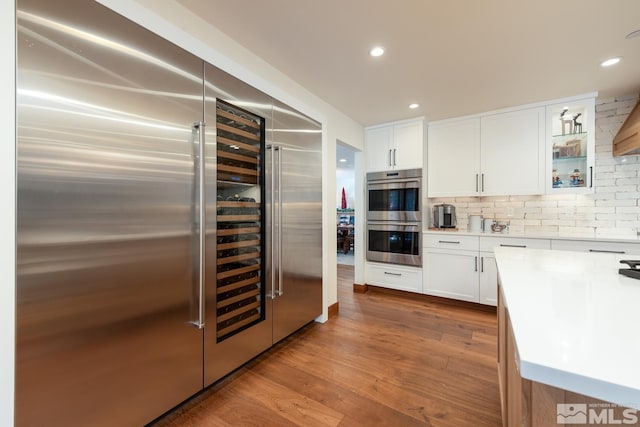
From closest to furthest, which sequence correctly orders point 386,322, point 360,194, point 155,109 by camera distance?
point 155,109
point 386,322
point 360,194

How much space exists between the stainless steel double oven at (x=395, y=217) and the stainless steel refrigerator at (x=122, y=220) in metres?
2.32

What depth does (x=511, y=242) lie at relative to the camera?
3.05 m

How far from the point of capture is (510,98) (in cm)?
296

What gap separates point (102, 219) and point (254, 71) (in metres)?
1.56

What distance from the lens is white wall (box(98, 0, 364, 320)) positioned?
1.42m

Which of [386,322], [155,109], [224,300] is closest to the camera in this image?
[155,109]

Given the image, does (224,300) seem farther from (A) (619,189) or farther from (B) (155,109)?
(A) (619,189)

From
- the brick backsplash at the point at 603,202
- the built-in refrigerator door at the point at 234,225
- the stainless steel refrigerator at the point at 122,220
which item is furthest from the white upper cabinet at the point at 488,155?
the stainless steel refrigerator at the point at 122,220

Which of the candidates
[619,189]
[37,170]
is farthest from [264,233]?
[619,189]

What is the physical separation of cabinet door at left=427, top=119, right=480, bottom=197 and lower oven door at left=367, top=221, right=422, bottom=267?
64 cm

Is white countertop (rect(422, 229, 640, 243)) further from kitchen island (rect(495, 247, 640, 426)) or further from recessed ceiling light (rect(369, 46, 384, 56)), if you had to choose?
recessed ceiling light (rect(369, 46, 384, 56))

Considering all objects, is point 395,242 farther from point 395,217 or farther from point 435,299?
point 435,299

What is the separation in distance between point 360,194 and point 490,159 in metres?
1.73
